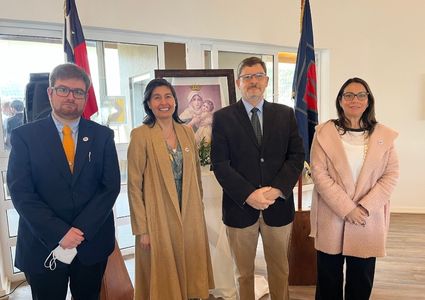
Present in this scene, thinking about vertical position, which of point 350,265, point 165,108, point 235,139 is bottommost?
point 350,265

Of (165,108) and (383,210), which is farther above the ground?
(165,108)

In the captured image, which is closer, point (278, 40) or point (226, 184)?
point (226, 184)

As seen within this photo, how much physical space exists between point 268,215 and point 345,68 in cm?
337

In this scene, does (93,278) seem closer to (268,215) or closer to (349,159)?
(268,215)

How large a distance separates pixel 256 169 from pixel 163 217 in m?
0.59

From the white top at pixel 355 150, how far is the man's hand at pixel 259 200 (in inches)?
19.5

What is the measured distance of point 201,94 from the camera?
2.70 m

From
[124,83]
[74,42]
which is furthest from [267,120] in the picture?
[124,83]

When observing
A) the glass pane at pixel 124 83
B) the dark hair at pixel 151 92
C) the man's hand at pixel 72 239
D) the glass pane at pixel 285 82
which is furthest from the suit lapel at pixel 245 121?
the glass pane at pixel 285 82

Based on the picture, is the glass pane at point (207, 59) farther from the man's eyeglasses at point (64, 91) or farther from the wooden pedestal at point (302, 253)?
the man's eyeglasses at point (64, 91)

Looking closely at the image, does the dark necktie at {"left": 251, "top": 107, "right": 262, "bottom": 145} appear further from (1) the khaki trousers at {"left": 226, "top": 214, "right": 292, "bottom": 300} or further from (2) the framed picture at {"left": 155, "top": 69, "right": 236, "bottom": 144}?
(2) the framed picture at {"left": 155, "top": 69, "right": 236, "bottom": 144}

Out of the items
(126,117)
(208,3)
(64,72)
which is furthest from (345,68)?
(64,72)

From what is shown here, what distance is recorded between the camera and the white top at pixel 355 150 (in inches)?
71.9

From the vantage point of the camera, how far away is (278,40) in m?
4.00
